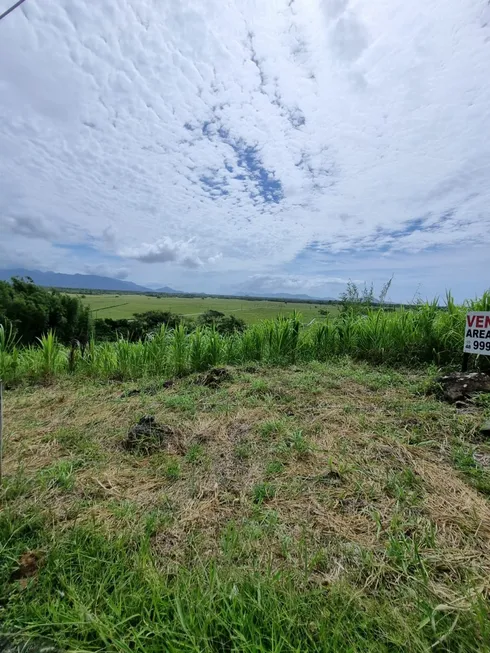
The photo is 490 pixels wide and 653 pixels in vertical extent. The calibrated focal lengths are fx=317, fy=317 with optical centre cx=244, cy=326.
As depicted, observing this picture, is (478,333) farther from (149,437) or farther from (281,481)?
(149,437)

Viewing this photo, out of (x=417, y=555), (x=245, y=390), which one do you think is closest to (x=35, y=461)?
(x=245, y=390)

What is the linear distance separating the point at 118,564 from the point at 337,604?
2.84 feet

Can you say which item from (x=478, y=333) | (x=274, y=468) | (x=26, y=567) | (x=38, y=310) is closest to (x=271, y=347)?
(x=478, y=333)

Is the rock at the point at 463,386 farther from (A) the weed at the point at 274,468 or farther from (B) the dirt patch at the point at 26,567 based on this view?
(B) the dirt patch at the point at 26,567

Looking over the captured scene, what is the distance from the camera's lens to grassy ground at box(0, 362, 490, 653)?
41.4 inches

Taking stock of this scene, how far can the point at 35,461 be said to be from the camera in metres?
2.20

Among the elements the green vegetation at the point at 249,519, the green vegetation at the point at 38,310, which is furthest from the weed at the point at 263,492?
the green vegetation at the point at 38,310

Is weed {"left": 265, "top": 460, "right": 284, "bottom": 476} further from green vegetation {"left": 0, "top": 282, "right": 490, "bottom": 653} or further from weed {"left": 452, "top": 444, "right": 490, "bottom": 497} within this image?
weed {"left": 452, "top": 444, "right": 490, "bottom": 497}

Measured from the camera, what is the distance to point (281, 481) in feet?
6.23

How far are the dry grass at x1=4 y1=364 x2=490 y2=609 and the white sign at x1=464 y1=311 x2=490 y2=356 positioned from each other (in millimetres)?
810

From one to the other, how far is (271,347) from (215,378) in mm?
1393

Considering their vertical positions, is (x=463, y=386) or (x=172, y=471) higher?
(x=463, y=386)

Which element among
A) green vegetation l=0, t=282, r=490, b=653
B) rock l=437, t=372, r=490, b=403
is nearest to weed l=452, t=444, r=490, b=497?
green vegetation l=0, t=282, r=490, b=653

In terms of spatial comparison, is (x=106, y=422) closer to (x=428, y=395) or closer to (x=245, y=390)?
(x=245, y=390)
